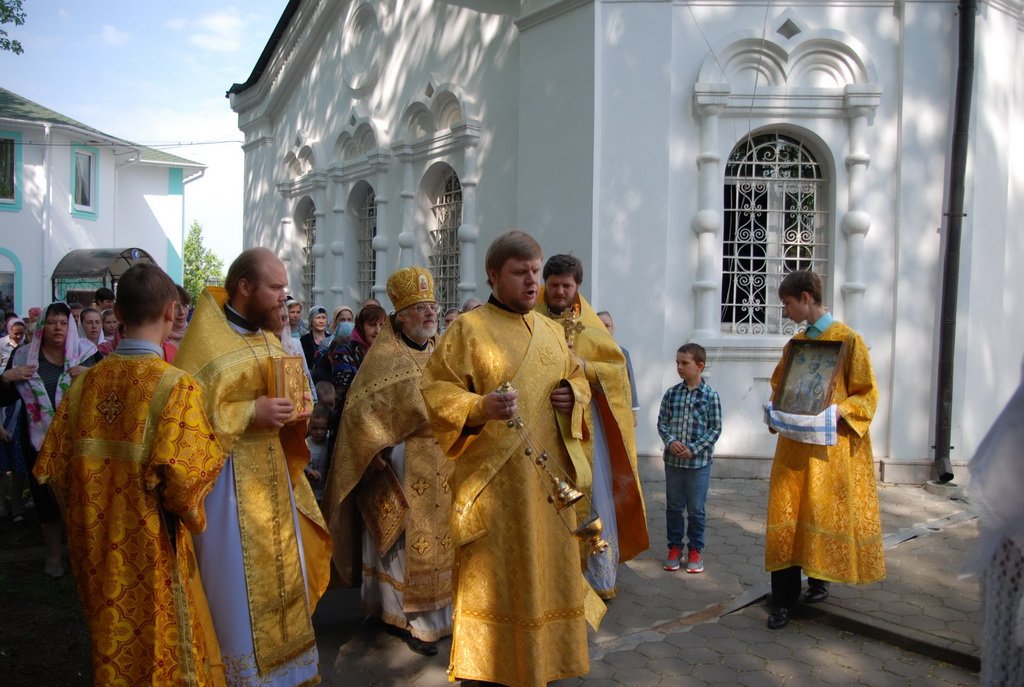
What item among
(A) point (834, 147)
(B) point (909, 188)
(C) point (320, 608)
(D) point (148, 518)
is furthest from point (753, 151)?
(D) point (148, 518)

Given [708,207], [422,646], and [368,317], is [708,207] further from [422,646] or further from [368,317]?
[422,646]

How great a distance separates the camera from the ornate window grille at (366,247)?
46.9 ft

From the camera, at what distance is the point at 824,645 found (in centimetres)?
476

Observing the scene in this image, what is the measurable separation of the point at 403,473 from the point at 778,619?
234 cm

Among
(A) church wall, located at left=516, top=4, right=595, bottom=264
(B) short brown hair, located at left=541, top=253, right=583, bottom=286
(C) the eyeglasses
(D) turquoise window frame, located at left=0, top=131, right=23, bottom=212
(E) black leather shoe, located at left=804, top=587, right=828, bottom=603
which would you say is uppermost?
(D) turquoise window frame, located at left=0, top=131, right=23, bottom=212

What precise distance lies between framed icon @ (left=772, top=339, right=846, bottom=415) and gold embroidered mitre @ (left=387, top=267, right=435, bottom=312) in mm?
2153

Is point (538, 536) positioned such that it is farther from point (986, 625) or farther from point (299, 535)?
point (986, 625)

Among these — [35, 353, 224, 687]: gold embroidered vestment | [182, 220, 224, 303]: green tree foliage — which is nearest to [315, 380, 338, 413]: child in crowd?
[35, 353, 224, 687]: gold embroidered vestment

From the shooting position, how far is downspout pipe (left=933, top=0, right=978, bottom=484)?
851cm

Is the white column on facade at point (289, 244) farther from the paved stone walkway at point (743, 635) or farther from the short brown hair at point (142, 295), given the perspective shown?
the short brown hair at point (142, 295)

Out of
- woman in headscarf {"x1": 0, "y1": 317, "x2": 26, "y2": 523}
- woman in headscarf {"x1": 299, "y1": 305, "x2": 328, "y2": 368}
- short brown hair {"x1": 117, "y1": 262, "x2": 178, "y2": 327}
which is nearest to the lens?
short brown hair {"x1": 117, "y1": 262, "x2": 178, "y2": 327}

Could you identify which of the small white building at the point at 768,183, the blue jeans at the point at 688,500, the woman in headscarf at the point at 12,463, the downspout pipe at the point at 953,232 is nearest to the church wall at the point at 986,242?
the small white building at the point at 768,183

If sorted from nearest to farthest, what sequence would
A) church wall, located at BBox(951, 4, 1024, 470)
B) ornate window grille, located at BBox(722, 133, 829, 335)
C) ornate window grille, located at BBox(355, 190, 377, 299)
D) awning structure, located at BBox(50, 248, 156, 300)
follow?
church wall, located at BBox(951, 4, 1024, 470) < ornate window grille, located at BBox(722, 133, 829, 335) < ornate window grille, located at BBox(355, 190, 377, 299) < awning structure, located at BBox(50, 248, 156, 300)

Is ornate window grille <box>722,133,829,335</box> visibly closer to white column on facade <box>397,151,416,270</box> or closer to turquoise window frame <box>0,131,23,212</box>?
white column on facade <box>397,151,416,270</box>
